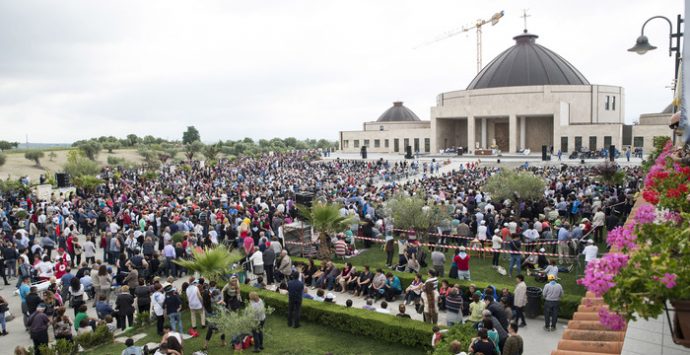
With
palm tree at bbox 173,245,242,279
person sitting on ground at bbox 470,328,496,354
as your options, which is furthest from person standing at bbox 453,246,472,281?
palm tree at bbox 173,245,242,279

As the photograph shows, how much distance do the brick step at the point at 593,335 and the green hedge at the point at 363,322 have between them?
10.3 ft

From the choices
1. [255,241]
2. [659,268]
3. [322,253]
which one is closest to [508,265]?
[322,253]

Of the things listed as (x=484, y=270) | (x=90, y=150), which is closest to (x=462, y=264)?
(x=484, y=270)

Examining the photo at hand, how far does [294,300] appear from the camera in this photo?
1098 cm

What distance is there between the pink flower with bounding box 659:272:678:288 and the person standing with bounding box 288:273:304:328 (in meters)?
8.29

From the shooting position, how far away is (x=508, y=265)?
14805 millimetres

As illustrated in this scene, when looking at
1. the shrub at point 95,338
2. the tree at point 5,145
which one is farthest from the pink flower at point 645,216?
the tree at point 5,145

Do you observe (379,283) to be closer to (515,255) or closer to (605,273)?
(515,255)

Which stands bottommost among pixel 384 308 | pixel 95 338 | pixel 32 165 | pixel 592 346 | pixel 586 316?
pixel 95 338

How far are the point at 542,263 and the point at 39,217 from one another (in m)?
19.4

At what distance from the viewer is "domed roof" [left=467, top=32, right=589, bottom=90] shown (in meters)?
57.0

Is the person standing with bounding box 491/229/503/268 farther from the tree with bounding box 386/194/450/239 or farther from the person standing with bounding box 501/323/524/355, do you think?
the person standing with bounding box 501/323/524/355

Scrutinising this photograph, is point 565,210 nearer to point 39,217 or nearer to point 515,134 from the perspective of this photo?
point 39,217

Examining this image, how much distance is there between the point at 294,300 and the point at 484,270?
6.28 m
